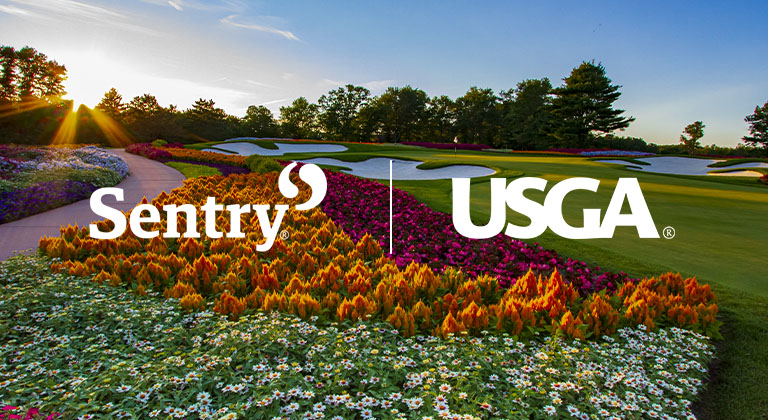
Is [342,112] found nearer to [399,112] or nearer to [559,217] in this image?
[399,112]

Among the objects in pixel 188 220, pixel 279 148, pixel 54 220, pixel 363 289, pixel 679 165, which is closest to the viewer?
pixel 363 289

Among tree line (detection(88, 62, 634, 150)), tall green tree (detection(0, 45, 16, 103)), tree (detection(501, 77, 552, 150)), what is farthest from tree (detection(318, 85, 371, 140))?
tall green tree (detection(0, 45, 16, 103))

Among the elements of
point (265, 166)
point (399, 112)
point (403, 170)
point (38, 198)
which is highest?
point (399, 112)

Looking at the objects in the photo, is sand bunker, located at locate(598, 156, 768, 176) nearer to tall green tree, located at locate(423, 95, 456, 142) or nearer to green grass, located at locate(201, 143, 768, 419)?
green grass, located at locate(201, 143, 768, 419)

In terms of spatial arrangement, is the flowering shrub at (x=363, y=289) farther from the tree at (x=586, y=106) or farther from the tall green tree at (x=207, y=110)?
the tall green tree at (x=207, y=110)

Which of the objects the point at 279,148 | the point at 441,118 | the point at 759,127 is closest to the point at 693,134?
the point at 759,127

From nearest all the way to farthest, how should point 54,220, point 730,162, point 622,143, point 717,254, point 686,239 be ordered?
point 717,254 < point 686,239 < point 54,220 < point 730,162 < point 622,143

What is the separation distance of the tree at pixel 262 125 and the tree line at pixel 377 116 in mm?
153

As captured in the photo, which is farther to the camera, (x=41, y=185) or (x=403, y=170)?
(x=403, y=170)

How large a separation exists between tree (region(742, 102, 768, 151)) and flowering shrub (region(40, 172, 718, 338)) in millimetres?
65643

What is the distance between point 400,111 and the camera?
62.2 m

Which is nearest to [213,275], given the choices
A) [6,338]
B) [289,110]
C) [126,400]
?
[6,338]

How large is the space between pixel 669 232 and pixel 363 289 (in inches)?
238

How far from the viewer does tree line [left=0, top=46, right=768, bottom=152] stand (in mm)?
44097
